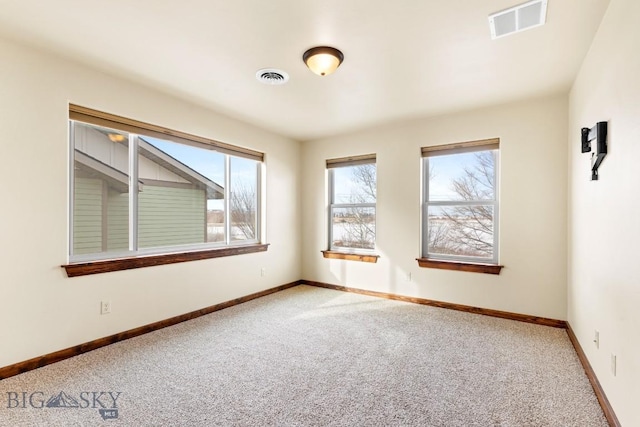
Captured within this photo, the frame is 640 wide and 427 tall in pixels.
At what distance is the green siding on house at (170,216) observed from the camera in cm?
334

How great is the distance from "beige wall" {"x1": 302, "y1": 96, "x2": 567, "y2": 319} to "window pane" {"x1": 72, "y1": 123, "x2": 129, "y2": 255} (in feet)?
9.70

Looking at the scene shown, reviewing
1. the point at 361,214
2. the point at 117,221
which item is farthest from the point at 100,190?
the point at 361,214

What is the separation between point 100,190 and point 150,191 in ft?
1.60

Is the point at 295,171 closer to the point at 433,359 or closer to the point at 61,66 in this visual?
the point at 61,66

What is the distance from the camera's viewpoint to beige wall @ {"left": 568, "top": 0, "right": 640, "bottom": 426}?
1.54m

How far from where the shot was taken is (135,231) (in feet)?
10.6

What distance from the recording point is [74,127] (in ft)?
9.12

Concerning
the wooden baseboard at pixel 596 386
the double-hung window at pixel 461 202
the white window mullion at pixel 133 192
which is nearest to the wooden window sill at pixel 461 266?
the double-hung window at pixel 461 202

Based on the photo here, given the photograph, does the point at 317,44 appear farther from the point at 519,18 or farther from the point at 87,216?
the point at 87,216

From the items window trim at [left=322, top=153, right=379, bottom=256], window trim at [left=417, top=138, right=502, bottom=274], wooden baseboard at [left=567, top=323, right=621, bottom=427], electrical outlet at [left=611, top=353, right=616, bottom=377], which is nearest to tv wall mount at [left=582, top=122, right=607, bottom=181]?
electrical outlet at [left=611, top=353, right=616, bottom=377]

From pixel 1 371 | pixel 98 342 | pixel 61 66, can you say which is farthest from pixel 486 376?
pixel 61 66

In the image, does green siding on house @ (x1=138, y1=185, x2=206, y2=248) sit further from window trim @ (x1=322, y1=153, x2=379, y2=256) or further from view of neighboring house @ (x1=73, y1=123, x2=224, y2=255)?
window trim @ (x1=322, y1=153, x2=379, y2=256)

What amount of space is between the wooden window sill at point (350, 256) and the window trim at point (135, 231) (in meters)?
1.14

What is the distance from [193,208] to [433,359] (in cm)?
308
